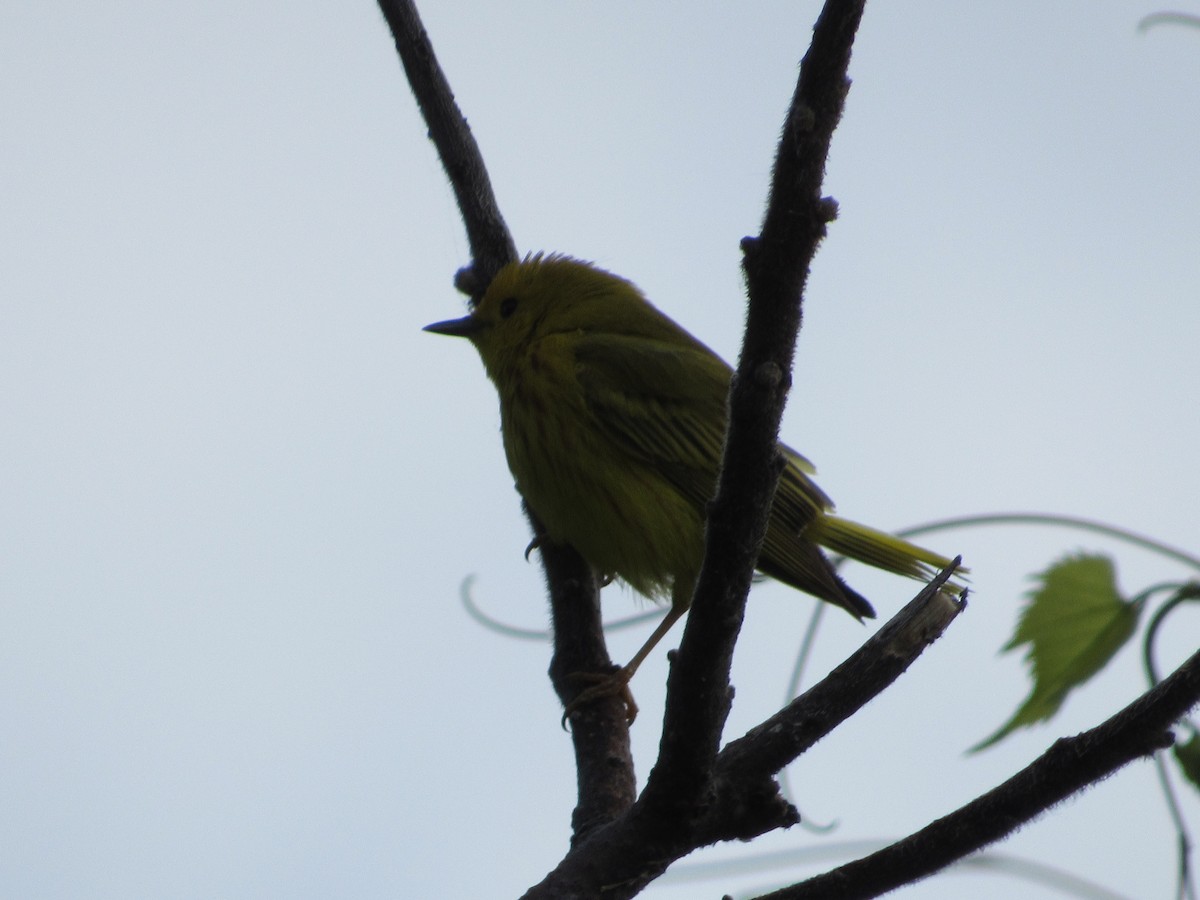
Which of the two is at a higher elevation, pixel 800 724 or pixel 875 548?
pixel 875 548

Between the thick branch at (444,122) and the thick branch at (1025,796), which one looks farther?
the thick branch at (444,122)

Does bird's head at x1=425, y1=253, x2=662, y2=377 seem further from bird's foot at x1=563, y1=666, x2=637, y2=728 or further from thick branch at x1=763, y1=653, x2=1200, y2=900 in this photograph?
thick branch at x1=763, y1=653, x2=1200, y2=900

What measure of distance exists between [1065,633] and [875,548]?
4.58ft

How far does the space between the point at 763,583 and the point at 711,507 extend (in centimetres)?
245

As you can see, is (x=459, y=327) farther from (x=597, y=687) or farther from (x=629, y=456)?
(x=597, y=687)

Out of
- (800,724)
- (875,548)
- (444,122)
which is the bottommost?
(800,724)

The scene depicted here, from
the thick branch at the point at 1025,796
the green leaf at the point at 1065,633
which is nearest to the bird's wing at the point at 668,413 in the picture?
the green leaf at the point at 1065,633

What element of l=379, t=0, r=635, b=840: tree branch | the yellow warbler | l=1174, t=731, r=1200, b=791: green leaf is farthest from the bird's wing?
l=1174, t=731, r=1200, b=791: green leaf

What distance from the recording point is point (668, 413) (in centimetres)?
447

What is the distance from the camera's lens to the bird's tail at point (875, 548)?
4477mm

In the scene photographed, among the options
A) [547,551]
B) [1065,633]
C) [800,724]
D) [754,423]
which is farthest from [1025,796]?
[547,551]

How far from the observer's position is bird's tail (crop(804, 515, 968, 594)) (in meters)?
4.48

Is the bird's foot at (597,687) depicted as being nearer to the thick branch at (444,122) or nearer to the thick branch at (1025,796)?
the thick branch at (444,122)

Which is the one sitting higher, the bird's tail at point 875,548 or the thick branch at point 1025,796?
the bird's tail at point 875,548
